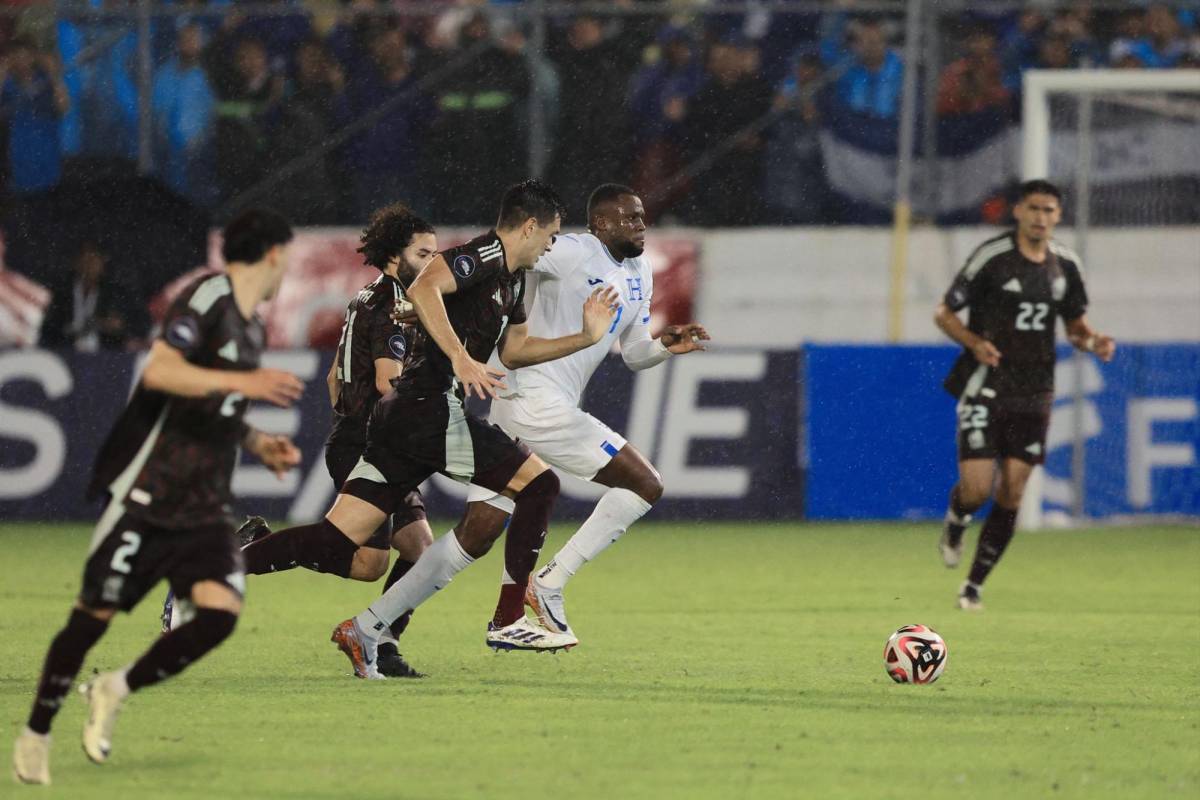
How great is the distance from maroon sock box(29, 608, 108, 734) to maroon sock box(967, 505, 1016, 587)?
20.2 ft

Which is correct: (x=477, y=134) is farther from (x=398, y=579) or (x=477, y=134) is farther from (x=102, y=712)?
(x=102, y=712)

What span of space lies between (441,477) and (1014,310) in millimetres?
5675

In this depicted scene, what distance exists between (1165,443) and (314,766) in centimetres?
1104

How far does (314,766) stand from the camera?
6.27 meters

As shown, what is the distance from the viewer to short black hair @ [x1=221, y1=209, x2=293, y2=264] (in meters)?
6.17

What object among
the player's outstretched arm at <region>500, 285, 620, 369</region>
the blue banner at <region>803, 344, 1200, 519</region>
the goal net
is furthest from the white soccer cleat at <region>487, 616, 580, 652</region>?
the goal net

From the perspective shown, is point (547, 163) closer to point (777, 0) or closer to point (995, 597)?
point (777, 0)

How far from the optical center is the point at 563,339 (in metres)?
8.86

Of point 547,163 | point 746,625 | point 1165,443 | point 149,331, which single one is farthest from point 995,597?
point 149,331

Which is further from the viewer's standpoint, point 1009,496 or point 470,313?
point 1009,496

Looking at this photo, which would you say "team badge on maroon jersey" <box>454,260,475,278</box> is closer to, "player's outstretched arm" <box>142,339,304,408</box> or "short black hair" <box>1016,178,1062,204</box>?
"player's outstretched arm" <box>142,339,304,408</box>

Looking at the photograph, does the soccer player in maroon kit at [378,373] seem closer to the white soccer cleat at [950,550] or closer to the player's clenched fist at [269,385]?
the player's clenched fist at [269,385]

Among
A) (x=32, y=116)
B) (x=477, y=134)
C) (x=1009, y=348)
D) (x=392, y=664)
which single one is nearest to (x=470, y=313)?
(x=392, y=664)

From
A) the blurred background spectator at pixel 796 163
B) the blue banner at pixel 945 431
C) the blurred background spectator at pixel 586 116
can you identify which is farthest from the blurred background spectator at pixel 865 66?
the blue banner at pixel 945 431
